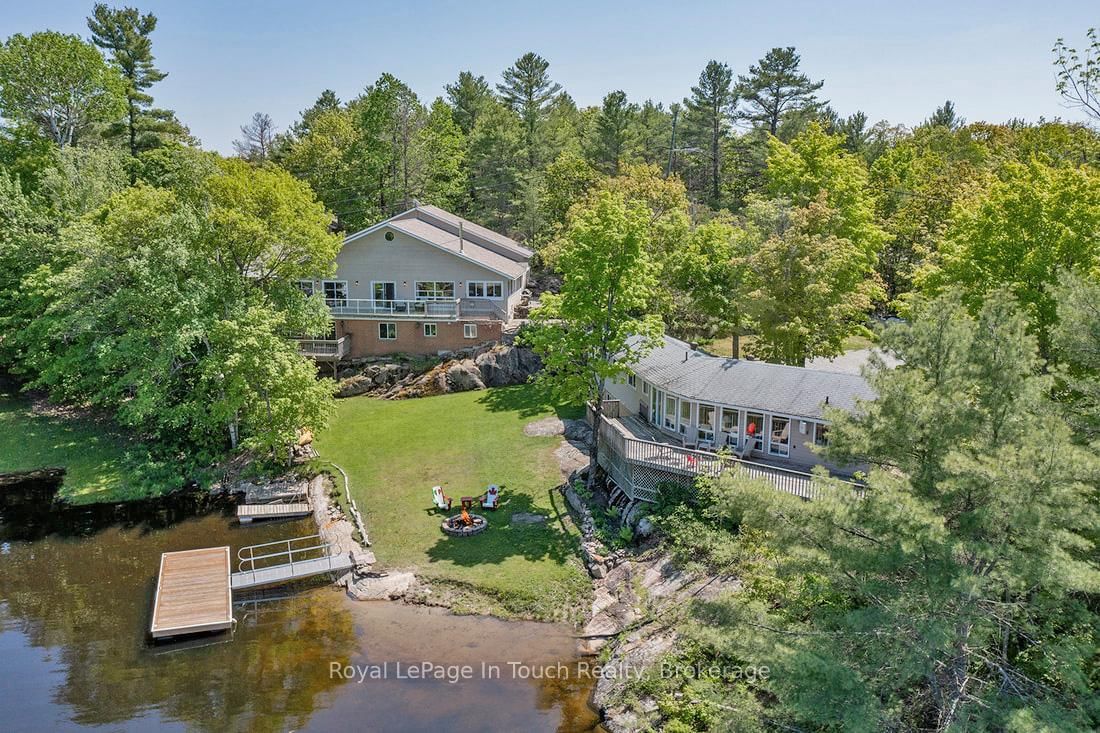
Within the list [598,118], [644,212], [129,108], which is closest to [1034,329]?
[644,212]

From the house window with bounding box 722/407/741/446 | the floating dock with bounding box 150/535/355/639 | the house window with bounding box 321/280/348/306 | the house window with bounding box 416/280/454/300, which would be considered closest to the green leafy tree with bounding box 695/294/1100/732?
the house window with bounding box 722/407/741/446

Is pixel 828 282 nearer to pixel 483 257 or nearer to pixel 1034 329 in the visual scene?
pixel 1034 329

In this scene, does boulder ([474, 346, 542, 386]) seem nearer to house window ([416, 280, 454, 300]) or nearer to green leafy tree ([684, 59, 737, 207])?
house window ([416, 280, 454, 300])

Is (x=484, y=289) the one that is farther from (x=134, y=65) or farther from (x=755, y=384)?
(x=134, y=65)

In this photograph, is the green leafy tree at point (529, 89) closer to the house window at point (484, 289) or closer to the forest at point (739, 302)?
the forest at point (739, 302)

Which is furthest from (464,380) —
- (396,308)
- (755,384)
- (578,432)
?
(755,384)

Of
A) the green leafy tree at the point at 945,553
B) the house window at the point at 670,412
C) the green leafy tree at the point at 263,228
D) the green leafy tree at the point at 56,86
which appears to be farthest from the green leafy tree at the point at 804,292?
the green leafy tree at the point at 56,86
